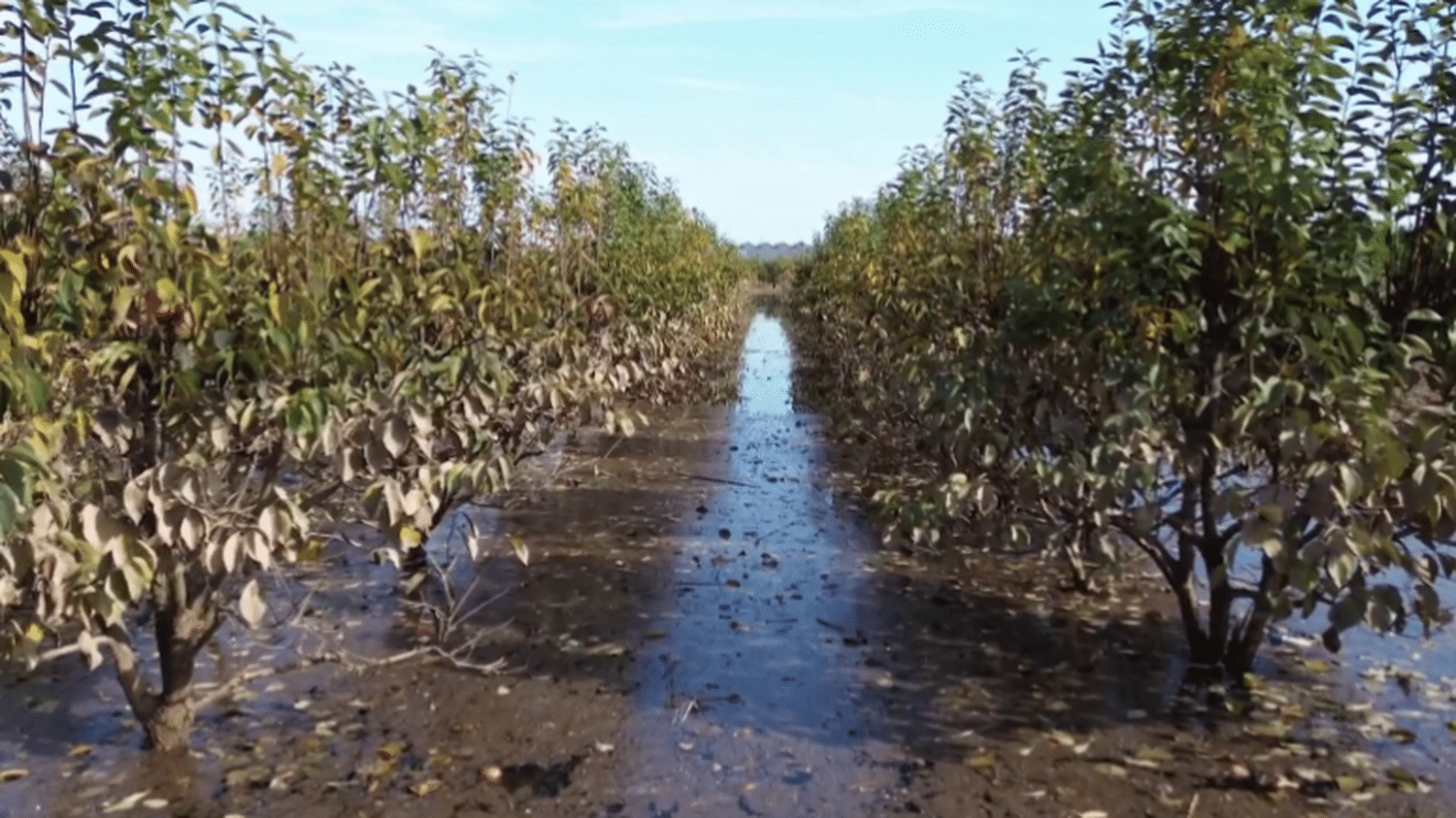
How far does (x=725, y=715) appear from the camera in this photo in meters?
5.35

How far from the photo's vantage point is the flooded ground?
Answer: 4516 mm

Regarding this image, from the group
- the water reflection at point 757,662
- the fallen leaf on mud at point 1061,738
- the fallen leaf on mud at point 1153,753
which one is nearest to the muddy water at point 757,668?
the water reflection at point 757,662

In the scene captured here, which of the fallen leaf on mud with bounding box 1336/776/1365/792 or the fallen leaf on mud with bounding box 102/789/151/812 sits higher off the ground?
the fallen leaf on mud with bounding box 1336/776/1365/792

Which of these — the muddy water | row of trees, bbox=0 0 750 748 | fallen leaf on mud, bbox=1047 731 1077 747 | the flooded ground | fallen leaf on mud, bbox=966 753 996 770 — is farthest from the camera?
fallen leaf on mud, bbox=1047 731 1077 747

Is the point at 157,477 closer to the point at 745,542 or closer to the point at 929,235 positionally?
the point at 745,542

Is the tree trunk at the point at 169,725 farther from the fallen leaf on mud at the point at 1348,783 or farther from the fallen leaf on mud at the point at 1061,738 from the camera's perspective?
the fallen leaf on mud at the point at 1348,783

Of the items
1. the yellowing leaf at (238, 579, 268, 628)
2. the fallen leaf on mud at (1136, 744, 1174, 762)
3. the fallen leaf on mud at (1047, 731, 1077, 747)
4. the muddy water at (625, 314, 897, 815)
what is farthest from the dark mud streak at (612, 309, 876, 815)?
the yellowing leaf at (238, 579, 268, 628)

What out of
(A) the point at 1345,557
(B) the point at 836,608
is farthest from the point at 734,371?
(A) the point at 1345,557

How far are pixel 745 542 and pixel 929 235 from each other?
105 inches

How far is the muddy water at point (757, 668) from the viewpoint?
465 cm

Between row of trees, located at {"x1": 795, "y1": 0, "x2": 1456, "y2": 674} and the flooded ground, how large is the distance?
66 centimetres

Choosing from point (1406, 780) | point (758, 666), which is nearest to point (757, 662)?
point (758, 666)

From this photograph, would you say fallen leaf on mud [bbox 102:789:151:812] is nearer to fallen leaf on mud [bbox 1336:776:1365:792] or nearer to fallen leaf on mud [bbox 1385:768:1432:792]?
fallen leaf on mud [bbox 1336:776:1365:792]

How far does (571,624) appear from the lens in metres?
6.66
